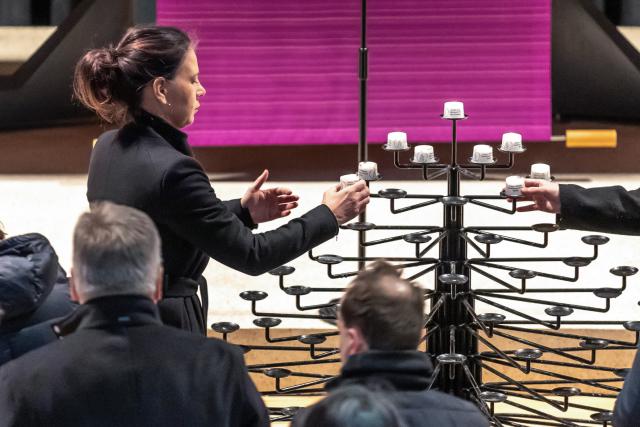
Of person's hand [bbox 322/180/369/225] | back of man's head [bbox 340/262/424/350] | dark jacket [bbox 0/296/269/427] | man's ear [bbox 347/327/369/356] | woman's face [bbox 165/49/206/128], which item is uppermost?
woman's face [bbox 165/49/206/128]

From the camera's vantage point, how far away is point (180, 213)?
2.50m

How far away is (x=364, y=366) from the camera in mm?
1698

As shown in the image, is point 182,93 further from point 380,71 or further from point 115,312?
point 380,71

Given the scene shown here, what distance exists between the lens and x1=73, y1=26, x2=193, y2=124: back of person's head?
8.41ft

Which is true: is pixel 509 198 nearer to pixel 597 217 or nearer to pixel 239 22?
pixel 597 217

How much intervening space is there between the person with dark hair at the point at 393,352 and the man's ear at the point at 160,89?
0.95 metres

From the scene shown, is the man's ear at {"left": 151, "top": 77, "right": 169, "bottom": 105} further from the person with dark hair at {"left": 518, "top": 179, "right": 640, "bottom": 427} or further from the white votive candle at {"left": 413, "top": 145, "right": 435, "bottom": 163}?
the person with dark hair at {"left": 518, "top": 179, "right": 640, "bottom": 427}

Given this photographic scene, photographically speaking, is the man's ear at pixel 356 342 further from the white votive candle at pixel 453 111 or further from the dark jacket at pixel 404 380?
the white votive candle at pixel 453 111

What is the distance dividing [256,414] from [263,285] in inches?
108

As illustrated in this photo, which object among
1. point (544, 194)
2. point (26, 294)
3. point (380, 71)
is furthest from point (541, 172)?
point (380, 71)

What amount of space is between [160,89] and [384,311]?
1.03 meters

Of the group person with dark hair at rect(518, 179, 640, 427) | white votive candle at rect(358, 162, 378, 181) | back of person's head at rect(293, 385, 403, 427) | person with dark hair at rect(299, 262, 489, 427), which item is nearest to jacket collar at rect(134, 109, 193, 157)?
white votive candle at rect(358, 162, 378, 181)

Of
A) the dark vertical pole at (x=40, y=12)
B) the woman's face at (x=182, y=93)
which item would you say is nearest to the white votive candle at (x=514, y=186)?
the woman's face at (x=182, y=93)

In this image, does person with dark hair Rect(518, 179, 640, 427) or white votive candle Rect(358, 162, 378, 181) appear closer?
person with dark hair Rect(518, 179, 640, 427)
